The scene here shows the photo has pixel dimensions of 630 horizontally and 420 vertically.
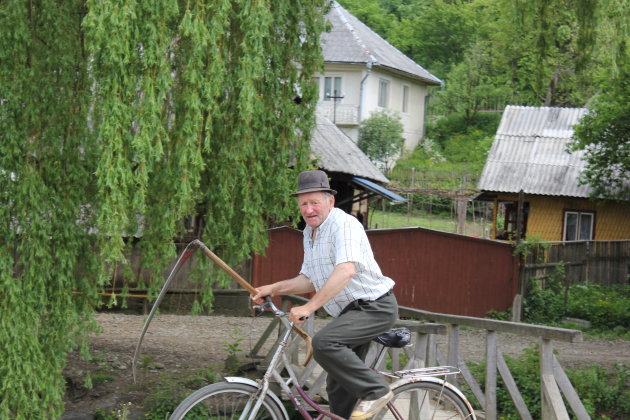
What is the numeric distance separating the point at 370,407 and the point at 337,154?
1679cm

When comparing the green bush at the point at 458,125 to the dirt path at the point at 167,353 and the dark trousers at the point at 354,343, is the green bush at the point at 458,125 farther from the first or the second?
the dark trousers at the point at 354,343

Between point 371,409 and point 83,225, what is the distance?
451cm

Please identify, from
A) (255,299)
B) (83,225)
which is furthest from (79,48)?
(255,299)

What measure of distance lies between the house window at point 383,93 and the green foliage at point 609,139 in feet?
64.3

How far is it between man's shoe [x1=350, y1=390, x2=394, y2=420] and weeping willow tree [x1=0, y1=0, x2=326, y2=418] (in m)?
3.09

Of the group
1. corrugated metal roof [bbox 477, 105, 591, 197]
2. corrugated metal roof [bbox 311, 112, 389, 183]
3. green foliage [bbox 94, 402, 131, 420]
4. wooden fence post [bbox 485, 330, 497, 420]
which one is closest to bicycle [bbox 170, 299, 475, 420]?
wooden fence post [bbox 485, 330, 497, 420]

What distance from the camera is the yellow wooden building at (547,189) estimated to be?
23953mm

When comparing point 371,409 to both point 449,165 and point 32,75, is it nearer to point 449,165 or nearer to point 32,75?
point 32,75

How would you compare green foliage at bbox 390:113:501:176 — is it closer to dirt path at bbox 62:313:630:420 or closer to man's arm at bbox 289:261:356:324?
dirt path at bbox 62:313:630:420

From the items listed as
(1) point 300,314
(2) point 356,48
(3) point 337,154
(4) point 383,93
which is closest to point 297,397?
(1) point 300,314

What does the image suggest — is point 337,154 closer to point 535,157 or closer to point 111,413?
point 535,157

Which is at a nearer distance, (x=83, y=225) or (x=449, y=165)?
(x=83, y=225)

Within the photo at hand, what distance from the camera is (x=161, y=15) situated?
25.7 feet

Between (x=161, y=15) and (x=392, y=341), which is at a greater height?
(x=161, y=15)
